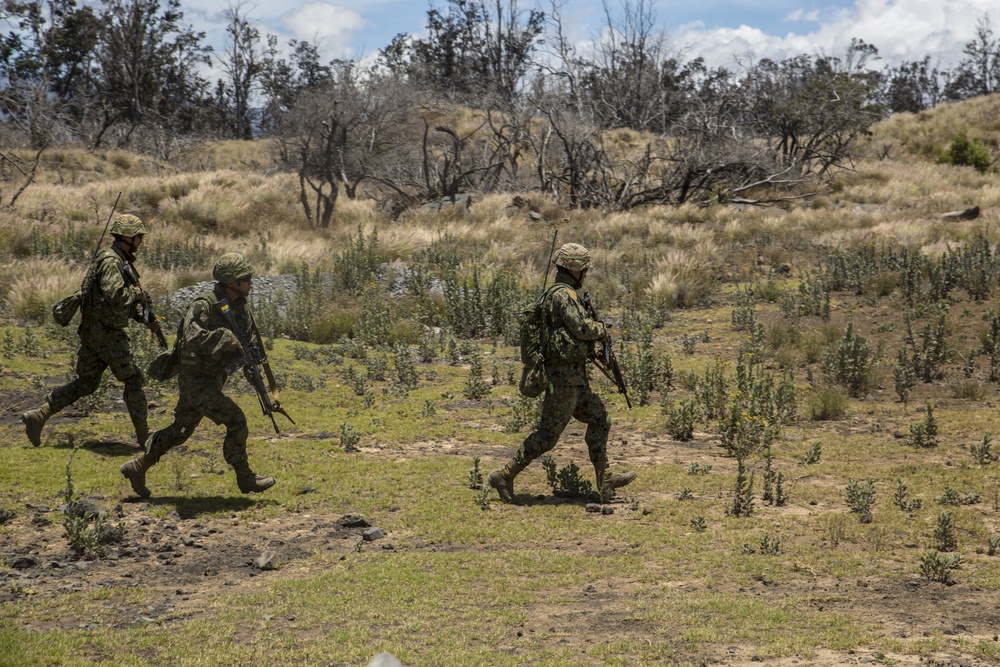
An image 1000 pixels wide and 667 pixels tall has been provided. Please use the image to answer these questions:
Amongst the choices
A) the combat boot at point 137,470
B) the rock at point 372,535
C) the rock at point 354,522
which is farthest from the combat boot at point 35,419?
the rock at point 372,535

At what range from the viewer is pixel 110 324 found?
7.31 metres

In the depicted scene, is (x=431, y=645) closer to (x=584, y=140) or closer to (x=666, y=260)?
(x=666, y=260)

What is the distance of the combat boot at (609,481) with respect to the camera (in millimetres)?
6793

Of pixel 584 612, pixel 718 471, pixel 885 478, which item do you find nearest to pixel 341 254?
pixel 718 471

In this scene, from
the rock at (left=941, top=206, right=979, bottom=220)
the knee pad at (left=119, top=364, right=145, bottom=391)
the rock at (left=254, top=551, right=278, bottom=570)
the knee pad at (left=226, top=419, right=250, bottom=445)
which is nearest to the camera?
the rock at (left=254, top=551, right=278, bottom=570)

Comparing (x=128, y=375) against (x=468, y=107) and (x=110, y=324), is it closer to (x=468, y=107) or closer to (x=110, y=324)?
(x=110, y=324)

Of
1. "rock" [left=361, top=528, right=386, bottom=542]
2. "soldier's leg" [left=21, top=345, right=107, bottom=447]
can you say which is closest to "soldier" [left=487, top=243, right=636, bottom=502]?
"rock" [left=361, top=528, right=386, bottom=542]

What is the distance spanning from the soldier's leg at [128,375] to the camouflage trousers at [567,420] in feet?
11.1

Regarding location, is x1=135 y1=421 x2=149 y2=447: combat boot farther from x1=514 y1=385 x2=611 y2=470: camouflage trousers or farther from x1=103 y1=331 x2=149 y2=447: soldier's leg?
x1=514 y1=385 x2=611 y2=470: camouflage trousers

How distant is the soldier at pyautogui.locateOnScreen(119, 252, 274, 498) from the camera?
6.20 meters

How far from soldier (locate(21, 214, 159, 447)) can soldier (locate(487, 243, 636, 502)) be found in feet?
10.7

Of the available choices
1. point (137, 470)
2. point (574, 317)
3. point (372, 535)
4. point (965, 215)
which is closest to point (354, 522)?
point (372, 535)

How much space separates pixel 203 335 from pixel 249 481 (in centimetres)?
133

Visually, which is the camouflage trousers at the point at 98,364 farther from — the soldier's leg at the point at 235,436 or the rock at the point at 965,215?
the rock at the point at 965,215
